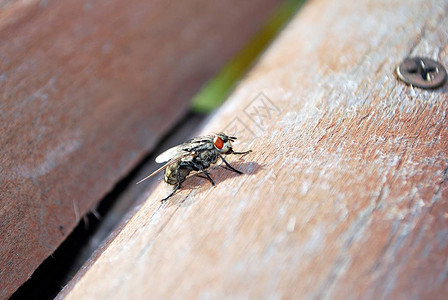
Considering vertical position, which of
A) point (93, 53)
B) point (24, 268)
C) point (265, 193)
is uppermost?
point (93, 53)

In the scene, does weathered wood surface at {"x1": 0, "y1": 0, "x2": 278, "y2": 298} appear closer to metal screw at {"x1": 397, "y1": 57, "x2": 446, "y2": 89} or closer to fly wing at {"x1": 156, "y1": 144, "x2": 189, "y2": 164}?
fly wing at {"x1": 156, "y1": 144, "x2": 189, "y2": 164}

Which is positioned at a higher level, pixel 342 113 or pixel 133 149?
pixel 133 149

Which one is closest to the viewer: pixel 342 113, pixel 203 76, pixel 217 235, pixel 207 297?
→ pixel 207 297

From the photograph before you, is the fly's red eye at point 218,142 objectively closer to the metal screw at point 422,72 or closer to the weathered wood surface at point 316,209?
the weathered wood surface at point 316,209

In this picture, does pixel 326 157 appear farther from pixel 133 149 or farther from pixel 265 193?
pixel 133 149

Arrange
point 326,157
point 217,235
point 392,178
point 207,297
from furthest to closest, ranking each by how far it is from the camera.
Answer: point 326,157, point 392,178, point 217,235, point 207,297

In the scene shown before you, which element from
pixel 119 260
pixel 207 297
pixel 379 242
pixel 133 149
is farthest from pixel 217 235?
pixel 133 149

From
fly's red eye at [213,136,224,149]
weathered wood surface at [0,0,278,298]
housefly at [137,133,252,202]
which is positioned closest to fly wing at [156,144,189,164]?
housefly at [137,133,252,202]
